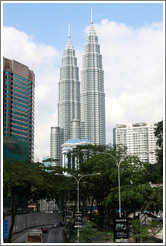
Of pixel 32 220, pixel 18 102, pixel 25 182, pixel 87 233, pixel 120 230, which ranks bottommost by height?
pixel 32 220

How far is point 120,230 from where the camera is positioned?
2370 centimetres

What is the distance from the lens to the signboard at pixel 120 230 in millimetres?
23438

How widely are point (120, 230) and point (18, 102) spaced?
133483 mm

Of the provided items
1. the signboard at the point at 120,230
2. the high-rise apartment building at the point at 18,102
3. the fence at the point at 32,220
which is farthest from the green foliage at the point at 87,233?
the high-rise apartment building at the point at 18,102

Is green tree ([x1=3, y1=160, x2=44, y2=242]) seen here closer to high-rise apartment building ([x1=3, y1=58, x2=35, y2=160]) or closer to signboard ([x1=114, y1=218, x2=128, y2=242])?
signboard ([x1=114, y1=218, x2=128, y2=242])

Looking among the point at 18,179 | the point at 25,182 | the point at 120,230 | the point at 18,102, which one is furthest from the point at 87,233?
the point at 18,102

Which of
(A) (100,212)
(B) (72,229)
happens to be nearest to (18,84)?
(A) (100,212)

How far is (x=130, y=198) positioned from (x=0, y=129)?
2466cm

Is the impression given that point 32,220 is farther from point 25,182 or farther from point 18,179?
point 18,179

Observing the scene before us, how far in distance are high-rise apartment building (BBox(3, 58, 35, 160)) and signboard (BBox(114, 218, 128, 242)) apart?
405ft

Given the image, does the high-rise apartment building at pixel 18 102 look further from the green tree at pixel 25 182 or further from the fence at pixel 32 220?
the green tree at pixel 25 182

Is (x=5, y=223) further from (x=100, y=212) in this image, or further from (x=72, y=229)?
(x=100, y=212)

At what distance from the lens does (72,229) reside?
165 ft

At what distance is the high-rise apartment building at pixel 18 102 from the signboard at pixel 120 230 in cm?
12333
